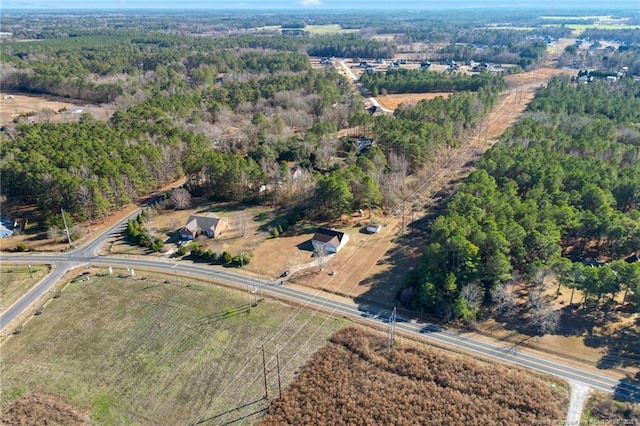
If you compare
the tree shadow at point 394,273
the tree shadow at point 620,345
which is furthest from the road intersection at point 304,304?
the tree shadow at point 620,345

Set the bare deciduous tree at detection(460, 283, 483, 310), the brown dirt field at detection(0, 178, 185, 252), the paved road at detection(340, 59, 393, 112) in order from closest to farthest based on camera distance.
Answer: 1. the bare deciduous tree at detection(460, 283, 483, 310)
2. the brown dirt field at detection(0, 178, 185, 252)
3. the paved road at detection(340, 59, 393, 112)

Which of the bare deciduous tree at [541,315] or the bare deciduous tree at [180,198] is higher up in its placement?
the bare deciduous tree at [180,198]

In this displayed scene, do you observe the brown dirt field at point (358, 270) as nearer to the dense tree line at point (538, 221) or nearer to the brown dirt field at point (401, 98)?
the dense tree line at point (538, 221)

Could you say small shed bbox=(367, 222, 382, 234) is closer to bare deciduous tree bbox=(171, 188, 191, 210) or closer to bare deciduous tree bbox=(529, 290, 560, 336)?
bare deciduous tree bbox=(529, 290, 560, 336)

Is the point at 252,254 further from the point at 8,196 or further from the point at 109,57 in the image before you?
the point at 109,57

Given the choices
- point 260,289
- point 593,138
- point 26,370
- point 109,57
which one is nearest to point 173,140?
point 260,289

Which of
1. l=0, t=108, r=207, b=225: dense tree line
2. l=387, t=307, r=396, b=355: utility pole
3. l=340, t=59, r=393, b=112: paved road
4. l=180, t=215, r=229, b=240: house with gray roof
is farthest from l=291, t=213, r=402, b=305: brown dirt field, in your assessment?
l=340, t=59, r=393, b=112: paved road

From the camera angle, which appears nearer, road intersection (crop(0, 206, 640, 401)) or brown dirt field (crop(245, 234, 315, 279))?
road intersection (crop(0, 206, 640, 401))
